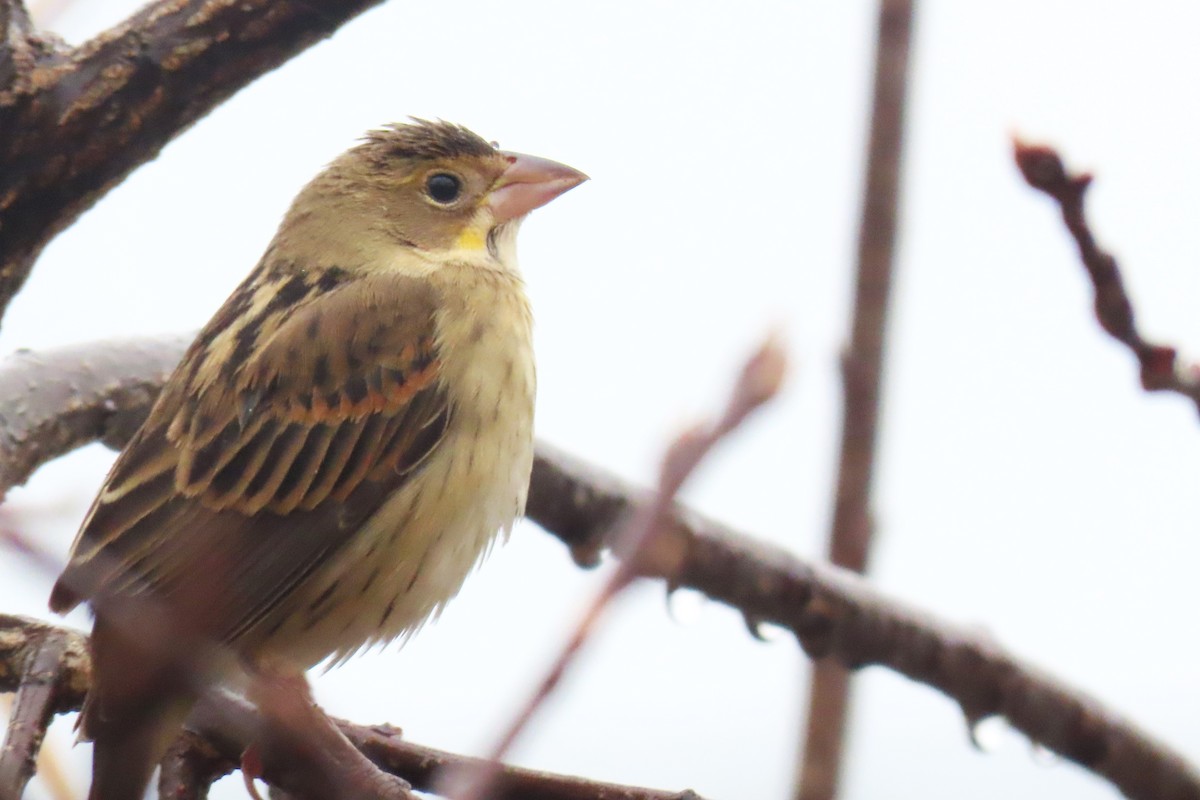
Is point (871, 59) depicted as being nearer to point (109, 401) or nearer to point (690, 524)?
point (690, 524)

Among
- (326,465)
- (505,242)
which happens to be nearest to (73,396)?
(326,465)

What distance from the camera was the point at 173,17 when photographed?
3734mm

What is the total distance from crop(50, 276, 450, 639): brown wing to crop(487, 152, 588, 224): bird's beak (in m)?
0.62

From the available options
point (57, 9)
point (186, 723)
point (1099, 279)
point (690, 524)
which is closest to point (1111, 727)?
point (690, 524)

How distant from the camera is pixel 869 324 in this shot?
9.36 ft

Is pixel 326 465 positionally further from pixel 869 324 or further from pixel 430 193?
pixel 869 324

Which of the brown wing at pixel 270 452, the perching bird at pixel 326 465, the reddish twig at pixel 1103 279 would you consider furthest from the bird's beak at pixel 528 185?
the reddish twig at pixel 1103 279

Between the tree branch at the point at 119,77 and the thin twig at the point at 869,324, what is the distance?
149cm

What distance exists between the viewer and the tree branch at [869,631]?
471 cm

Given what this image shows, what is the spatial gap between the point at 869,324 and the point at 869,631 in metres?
2.07

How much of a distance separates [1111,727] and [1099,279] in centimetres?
323

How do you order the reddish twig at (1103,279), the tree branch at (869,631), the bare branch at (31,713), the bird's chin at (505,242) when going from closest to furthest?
the reddish twig at (1103,279) → the bare branch at (31,713) → the tree branch at (869,631) → the bird's chin at (505,242)

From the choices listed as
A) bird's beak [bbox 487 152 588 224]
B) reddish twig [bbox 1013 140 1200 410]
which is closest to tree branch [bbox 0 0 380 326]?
bird's beak [bbox 487 152 588 224]

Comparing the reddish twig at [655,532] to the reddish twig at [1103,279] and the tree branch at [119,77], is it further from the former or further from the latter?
the tree branch at [119,77]
